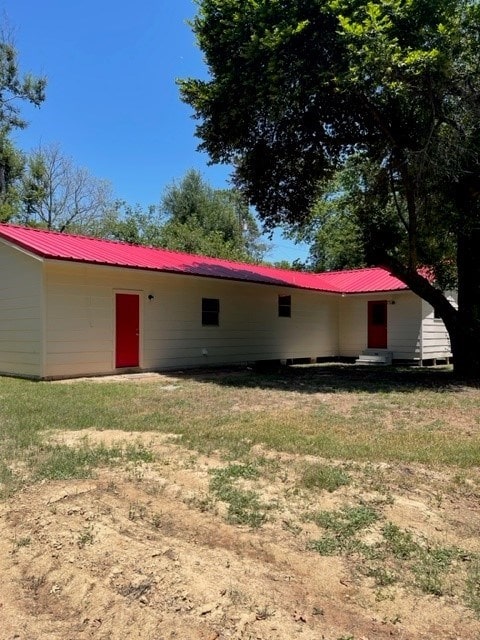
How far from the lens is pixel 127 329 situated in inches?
525

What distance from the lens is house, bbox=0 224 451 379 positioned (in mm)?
11883

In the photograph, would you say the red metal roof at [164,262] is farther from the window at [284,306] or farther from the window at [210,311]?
the window at [210,311]

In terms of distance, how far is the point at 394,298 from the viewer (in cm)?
1886

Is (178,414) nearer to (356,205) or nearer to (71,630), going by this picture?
(71,630)

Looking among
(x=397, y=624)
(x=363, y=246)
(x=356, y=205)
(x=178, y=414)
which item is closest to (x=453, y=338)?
(x=363, y=246)

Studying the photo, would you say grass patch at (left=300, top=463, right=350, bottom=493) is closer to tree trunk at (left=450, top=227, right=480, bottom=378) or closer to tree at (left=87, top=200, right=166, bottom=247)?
tree trunk at (left=450, top=227, right=480, bottom=378)

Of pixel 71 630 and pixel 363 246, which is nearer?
pixel 71 630

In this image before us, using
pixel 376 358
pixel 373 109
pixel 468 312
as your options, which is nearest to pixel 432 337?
pixel 376 358

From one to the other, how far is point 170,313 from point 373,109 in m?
7.26

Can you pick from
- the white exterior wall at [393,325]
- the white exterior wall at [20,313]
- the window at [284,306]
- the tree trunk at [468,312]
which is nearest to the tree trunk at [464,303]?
the tree trunk at [468,312]

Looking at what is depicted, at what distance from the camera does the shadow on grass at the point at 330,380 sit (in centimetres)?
1119

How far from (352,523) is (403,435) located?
9.91ft

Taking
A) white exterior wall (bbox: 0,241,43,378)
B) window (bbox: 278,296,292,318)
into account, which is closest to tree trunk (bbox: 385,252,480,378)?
window (bbox: 278,296,292,318)

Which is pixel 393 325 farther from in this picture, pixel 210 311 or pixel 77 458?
pixel 77 458
